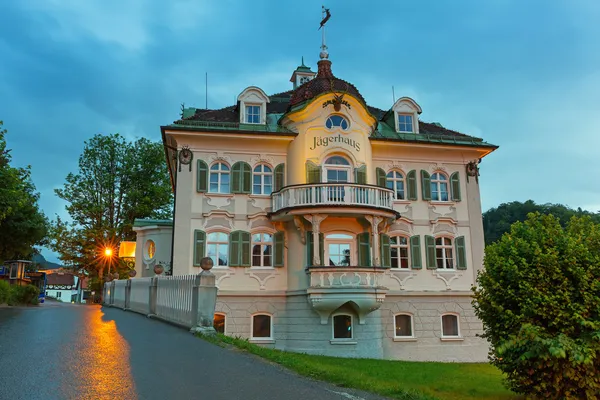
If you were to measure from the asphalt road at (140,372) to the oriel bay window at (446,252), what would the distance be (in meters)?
16.4

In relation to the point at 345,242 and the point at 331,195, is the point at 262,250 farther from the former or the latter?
the point at 331,195

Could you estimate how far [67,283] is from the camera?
105 m

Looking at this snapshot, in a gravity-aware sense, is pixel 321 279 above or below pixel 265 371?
above

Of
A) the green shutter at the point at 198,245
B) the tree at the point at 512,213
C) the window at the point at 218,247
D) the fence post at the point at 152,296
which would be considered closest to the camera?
the fence post at the point at 152,296

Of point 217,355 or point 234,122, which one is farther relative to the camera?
point 234,122

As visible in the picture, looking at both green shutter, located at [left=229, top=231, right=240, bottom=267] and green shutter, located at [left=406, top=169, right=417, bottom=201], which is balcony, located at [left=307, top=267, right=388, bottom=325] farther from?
green shutter, located at [left=406, top=169, right=417, bottom=201]

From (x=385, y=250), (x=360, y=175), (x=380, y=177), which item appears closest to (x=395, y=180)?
(x=380, y=177)

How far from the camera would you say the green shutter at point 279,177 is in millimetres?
23562

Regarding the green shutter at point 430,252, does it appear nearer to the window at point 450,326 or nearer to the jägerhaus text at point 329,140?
the window at point 450,326

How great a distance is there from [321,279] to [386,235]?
4.69 m

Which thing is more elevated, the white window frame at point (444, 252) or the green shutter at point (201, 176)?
the green shutter at point (201, 176)

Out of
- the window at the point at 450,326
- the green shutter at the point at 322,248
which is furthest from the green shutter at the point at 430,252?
the green shutter at the point at 322,248

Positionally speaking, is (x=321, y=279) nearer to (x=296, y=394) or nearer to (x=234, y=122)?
(x=234, y=122)

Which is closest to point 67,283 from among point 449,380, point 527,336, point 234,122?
point 234,122
